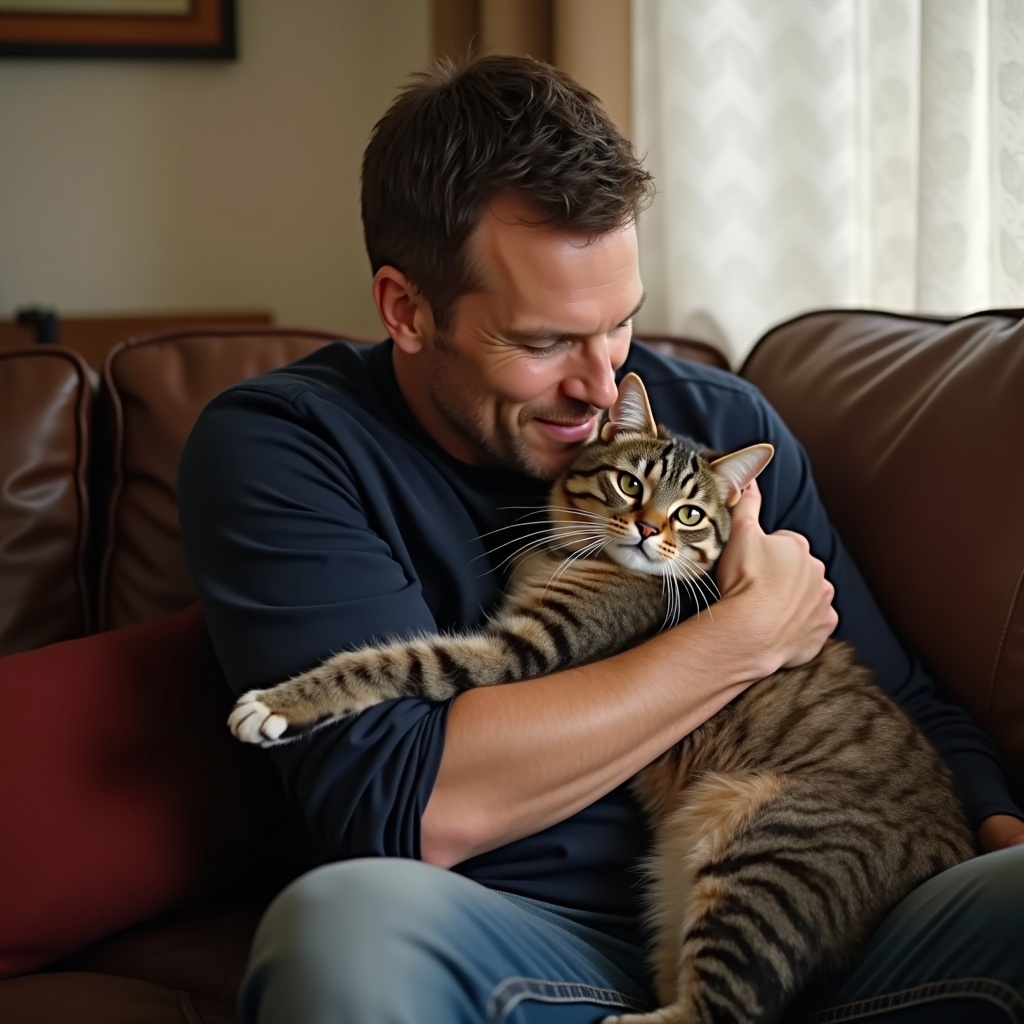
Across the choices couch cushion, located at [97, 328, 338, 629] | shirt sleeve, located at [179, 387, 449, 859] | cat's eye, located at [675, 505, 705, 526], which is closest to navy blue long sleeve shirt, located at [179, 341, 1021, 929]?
shirt sleeve, located at [179, 387, 449, 859]

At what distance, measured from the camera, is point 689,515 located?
167cm

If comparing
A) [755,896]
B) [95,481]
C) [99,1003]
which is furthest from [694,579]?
[95,481]

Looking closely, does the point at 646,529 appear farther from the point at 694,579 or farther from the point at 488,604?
the point at 488,604

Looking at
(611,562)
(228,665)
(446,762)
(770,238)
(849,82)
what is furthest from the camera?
(770,238)

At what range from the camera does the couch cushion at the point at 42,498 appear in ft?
6.05

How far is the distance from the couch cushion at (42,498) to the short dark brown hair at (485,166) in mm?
694

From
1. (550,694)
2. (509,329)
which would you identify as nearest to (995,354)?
(509,329)

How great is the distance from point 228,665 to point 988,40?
1.53 m

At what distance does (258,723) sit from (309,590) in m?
0.17

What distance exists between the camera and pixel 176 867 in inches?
61.9

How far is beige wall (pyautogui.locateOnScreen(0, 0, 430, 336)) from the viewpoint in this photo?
3172 mm

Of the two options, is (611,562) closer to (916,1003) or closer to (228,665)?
(228,665)

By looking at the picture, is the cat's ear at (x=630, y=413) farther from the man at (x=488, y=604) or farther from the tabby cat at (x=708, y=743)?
the man at (x=488, y=604)

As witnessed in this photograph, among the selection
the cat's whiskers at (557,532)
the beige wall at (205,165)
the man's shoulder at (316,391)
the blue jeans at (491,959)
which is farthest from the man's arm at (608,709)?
the beige wall at (205,165)
